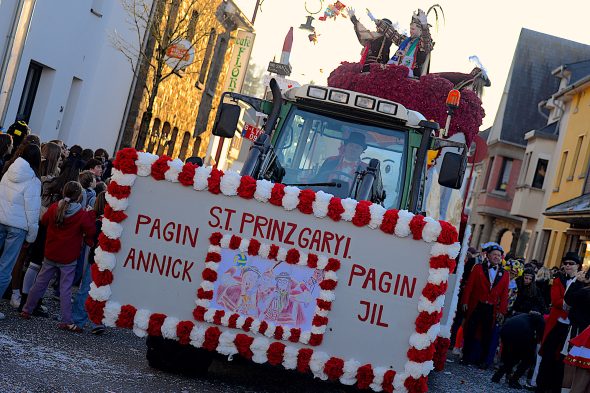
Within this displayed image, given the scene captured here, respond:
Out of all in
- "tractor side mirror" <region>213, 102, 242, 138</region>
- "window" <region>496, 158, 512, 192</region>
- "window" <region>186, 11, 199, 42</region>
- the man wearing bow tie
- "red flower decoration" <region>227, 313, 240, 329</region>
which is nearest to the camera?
"red flower decoration" <region>227, 313, 240, 329</region>

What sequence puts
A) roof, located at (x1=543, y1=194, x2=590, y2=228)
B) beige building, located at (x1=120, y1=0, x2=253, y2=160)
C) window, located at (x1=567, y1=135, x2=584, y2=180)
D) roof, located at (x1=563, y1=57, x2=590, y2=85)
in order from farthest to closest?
roof, located at (x1=563, y1=57, x2=590, y2=85)
window, located at (x1=567, y1=135, x2=584, y2=180)
roof, located at (x1=543, y1=194, x2=590, y2=228)
beige building, located at (x1=120, y1=0, x2=253, y2=160)

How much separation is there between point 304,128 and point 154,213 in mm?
2445

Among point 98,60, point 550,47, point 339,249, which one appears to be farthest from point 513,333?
point 550,47

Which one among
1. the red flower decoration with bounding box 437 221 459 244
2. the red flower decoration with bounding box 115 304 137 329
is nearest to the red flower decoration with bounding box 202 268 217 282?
the red flower decoration with bounding box 115 304 137 329

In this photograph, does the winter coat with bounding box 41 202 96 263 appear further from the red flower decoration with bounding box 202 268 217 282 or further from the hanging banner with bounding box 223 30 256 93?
the hanging banner with bounding box 223 30 256 93

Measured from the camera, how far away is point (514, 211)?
1836 inches

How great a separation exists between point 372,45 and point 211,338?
8932 millimetres

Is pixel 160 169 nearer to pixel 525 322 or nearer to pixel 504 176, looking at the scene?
pixel 525 322

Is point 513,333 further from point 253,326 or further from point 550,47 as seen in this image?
point 550,47

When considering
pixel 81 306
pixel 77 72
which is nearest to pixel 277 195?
pixel 81 306

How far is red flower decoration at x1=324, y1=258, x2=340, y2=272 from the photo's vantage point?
862cm

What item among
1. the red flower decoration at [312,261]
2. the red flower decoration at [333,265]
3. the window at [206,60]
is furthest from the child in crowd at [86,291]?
the window at [206,60]

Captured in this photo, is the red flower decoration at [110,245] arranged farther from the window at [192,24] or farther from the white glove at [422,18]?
the window at [192,24]

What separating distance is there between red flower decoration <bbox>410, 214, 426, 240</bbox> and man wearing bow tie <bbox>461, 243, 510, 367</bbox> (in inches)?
378
